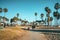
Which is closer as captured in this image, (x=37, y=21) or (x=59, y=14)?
(x=59, y=14)

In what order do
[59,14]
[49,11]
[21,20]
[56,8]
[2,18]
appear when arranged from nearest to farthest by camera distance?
[56,8], [59,14], [49,11], [2,18], [21,20]

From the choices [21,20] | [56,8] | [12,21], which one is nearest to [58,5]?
[56,8]

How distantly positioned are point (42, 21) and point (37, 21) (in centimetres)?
493

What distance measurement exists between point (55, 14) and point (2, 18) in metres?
60.2

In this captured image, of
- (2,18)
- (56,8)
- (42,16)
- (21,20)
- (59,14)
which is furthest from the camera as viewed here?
(21,20)

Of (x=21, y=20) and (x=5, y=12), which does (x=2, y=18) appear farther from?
(x=21, y=20)

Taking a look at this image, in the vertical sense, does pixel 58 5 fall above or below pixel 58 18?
above

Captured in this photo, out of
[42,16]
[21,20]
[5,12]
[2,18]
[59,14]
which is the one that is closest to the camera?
[59,14]

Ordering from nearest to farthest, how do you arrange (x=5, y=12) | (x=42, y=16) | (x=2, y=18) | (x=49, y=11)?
(x=49, y=11) < (x=5, y=12) < (x=2, y=18) < (x=42, y=16)

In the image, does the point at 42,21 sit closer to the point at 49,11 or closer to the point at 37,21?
the point at 37,21

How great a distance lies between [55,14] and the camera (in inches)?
4050

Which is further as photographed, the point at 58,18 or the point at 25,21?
the point at 25,21

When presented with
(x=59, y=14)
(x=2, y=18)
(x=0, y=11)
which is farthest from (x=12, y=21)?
(x=59, y=14)

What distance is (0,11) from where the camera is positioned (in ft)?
379
